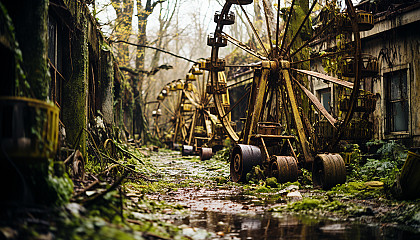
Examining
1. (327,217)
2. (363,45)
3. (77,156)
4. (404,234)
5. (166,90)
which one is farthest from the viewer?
(166,90)

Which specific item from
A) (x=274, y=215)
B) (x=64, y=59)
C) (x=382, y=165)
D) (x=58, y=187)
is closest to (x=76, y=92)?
(x=64, y=59)

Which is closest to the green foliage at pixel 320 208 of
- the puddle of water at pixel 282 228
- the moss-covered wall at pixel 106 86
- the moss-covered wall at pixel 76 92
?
the puddle of water at pixel 282 228

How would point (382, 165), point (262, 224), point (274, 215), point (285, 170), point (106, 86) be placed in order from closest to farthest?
point (262, 224)
point (274, 215)
point (285, 170)
point (382, 165)
point (106, 86)

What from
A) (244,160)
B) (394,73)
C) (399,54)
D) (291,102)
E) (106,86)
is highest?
(399,54)

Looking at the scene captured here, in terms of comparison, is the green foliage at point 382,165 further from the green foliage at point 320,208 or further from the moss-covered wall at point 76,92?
the moss-covered wall at point 76,92

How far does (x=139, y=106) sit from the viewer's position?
2622 centimetres

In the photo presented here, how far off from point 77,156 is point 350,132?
22.8 feet

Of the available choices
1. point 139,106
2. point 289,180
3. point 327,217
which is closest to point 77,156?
point 327,217

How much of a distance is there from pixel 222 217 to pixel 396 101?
8.15 metres

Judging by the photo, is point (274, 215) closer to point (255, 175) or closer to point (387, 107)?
point (255, 175)

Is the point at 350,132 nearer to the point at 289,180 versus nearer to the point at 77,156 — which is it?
the point at 289,180

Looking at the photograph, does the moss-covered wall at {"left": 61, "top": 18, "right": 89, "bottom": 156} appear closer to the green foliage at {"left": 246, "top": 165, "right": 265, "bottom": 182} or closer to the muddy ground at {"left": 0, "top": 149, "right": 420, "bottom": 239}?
the muddy ground at {"left": 0, "top": 149, "right": 420, "bottom": 239}

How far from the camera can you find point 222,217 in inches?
221

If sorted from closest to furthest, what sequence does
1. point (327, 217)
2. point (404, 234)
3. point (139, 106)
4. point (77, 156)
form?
1. point (404, 234)
2. point (327, 217)
3. point (77, 156)
4. point (139, 106)
